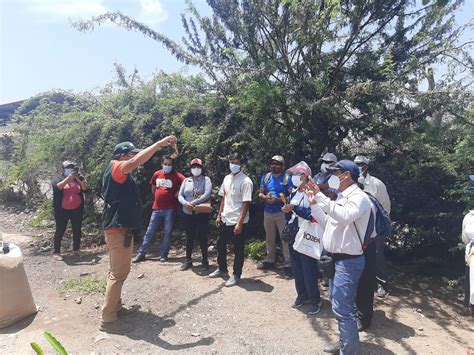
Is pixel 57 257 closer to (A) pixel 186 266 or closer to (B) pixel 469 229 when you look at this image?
(A) pixel 186 266

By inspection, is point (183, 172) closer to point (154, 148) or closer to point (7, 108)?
point (154, 148)

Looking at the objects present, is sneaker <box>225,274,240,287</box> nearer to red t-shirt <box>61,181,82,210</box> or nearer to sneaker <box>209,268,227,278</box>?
sneaker <box>209,268,227,278</box>

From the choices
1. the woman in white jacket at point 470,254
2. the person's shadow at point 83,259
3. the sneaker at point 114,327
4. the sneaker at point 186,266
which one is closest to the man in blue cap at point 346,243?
the woman in white jacket at point 470,254

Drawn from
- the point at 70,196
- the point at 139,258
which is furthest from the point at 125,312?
the point at 70,196

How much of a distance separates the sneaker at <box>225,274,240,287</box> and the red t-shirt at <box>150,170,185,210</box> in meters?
1.84

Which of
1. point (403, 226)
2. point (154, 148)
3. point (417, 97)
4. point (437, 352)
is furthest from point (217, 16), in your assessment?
point (437, 352)

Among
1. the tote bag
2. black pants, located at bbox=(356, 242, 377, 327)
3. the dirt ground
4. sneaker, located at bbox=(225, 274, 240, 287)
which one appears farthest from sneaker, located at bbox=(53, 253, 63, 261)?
black pants, located at bbox=(356, 242, 377, 327)

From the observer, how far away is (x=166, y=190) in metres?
6.58

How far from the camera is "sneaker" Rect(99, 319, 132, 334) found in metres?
4.20

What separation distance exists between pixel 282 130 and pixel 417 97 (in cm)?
216

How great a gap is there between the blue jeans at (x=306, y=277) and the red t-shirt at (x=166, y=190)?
2.64 m

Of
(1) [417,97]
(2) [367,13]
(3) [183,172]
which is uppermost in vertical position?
(2) [367,13]

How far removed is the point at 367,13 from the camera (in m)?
6.40

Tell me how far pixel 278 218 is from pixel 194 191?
138 cm
